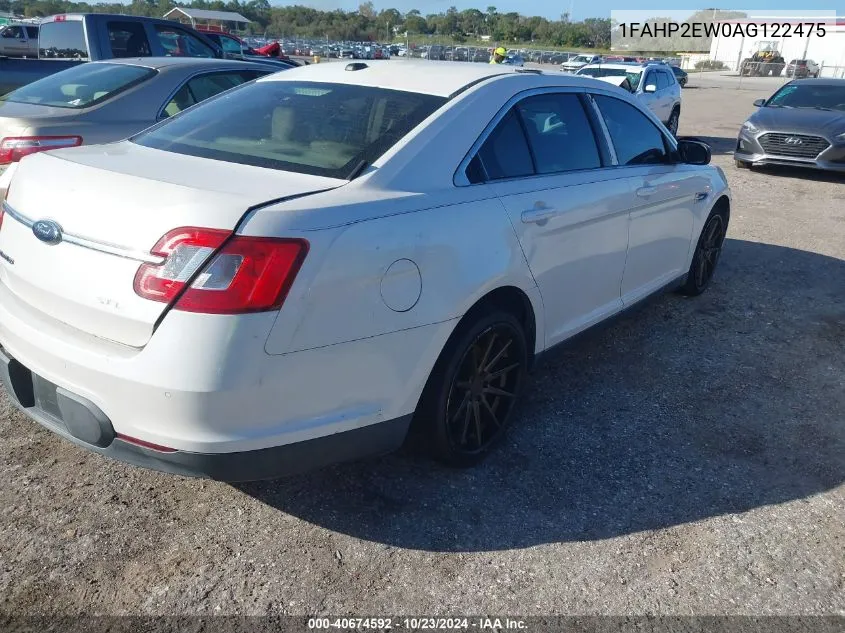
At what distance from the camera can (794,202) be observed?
9547mm

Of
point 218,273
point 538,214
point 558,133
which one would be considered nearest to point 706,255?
point 558,133

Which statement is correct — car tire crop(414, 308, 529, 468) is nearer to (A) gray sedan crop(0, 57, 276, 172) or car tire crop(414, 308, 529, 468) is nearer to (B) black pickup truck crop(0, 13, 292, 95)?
(A) gray sedan crop(0, 57, 276, 172)

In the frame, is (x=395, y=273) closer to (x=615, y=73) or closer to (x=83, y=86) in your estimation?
(x=83, y=86)

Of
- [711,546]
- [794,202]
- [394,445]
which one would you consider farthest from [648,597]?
[794,202]

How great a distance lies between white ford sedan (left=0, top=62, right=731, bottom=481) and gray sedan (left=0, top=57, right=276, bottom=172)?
267cm

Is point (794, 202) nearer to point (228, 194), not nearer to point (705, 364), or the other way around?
point (705, 364)

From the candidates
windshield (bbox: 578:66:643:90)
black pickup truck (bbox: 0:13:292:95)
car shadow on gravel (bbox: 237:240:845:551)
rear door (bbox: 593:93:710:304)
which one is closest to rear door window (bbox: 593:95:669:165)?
rear door (bbox: 593:93:710:304)

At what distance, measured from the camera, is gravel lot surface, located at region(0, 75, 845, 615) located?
8.04 ft

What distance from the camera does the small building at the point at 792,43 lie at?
6225cm

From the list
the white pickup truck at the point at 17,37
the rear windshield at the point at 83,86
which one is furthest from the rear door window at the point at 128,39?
the white pickup truck at the point at 17,37

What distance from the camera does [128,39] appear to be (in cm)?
877

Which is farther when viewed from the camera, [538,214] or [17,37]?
[17,37]

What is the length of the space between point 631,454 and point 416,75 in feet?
6.73

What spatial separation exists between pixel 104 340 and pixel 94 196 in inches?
19.1
